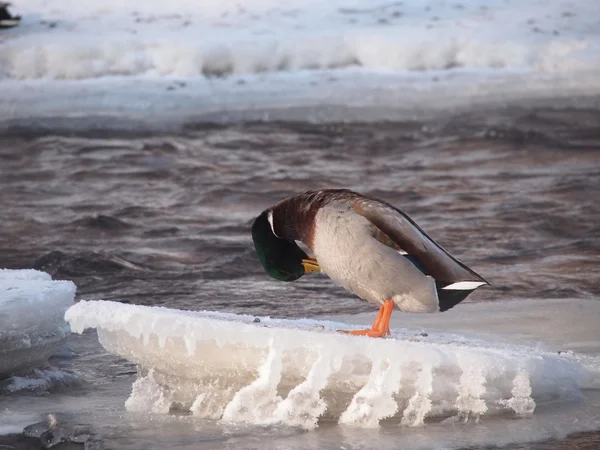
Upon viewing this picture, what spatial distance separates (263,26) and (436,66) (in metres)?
1.45

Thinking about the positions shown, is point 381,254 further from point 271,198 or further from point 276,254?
point 271,198

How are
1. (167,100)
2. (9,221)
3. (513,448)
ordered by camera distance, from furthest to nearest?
1. (167,100)
2. (9,221)
3. (513,448)

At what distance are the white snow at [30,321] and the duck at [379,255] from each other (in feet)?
2.92

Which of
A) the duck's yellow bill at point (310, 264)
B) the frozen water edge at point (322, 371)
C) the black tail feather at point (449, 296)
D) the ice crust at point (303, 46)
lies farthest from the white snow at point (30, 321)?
the ice crust at point (303, 46)

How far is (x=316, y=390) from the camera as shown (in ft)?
9.46

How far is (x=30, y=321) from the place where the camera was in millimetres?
3479

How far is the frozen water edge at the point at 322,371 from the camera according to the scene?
286 cm

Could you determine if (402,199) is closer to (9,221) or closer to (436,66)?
(436,66)

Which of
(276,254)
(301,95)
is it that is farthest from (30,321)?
(301,95)

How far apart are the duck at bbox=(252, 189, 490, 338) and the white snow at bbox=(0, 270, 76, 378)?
89 cm

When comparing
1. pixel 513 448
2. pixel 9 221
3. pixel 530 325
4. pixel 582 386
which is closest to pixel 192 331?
pixel 513 448

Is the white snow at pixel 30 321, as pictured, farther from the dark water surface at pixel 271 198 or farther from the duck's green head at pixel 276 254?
the dark water surface at pixel 271 198

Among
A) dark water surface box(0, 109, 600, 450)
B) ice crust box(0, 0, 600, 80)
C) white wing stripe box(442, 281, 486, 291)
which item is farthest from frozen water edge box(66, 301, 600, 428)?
ice crust box(0, 0, 600, 80)

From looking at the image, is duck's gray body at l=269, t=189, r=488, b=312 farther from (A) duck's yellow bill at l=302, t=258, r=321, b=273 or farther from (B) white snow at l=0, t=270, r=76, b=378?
(B) white snow at l=0, t=270, r=76, b=378
